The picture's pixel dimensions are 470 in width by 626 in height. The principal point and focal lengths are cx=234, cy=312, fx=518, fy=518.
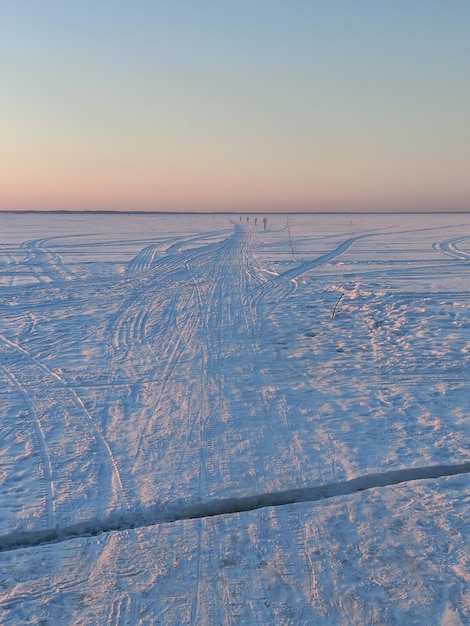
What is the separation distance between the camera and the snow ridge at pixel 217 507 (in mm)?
3508

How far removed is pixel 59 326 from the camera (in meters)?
9.27

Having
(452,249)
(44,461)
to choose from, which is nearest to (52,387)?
(44,461)

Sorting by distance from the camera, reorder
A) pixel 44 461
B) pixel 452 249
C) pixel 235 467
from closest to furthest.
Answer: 1. pixel 235 467
2. pixel 44 461
3. pixel 452 249

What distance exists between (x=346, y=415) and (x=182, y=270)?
1192 cm

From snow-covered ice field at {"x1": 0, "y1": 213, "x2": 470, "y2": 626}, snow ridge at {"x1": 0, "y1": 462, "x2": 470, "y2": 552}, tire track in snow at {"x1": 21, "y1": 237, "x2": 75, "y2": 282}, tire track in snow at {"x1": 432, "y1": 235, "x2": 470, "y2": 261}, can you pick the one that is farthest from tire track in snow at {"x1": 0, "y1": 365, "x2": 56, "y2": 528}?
tire track in snow at {"x1": 432, "y1": 235, "x2": 470, "y2": 261}

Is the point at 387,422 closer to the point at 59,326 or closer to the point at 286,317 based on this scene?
the point at 286,317

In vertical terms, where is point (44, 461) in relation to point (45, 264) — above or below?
below

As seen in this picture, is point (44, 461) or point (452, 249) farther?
point (452, 249)

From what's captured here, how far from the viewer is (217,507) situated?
12.5ft

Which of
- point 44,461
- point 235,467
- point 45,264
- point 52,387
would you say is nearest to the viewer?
point 235,467

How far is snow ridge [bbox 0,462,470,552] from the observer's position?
Result: 351 centimetres

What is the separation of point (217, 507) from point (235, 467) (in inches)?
22.2

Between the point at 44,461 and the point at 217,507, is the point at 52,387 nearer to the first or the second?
the point at 44,461

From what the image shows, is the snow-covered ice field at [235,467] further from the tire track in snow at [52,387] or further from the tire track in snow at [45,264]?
the tire track in snow at [45,264]
